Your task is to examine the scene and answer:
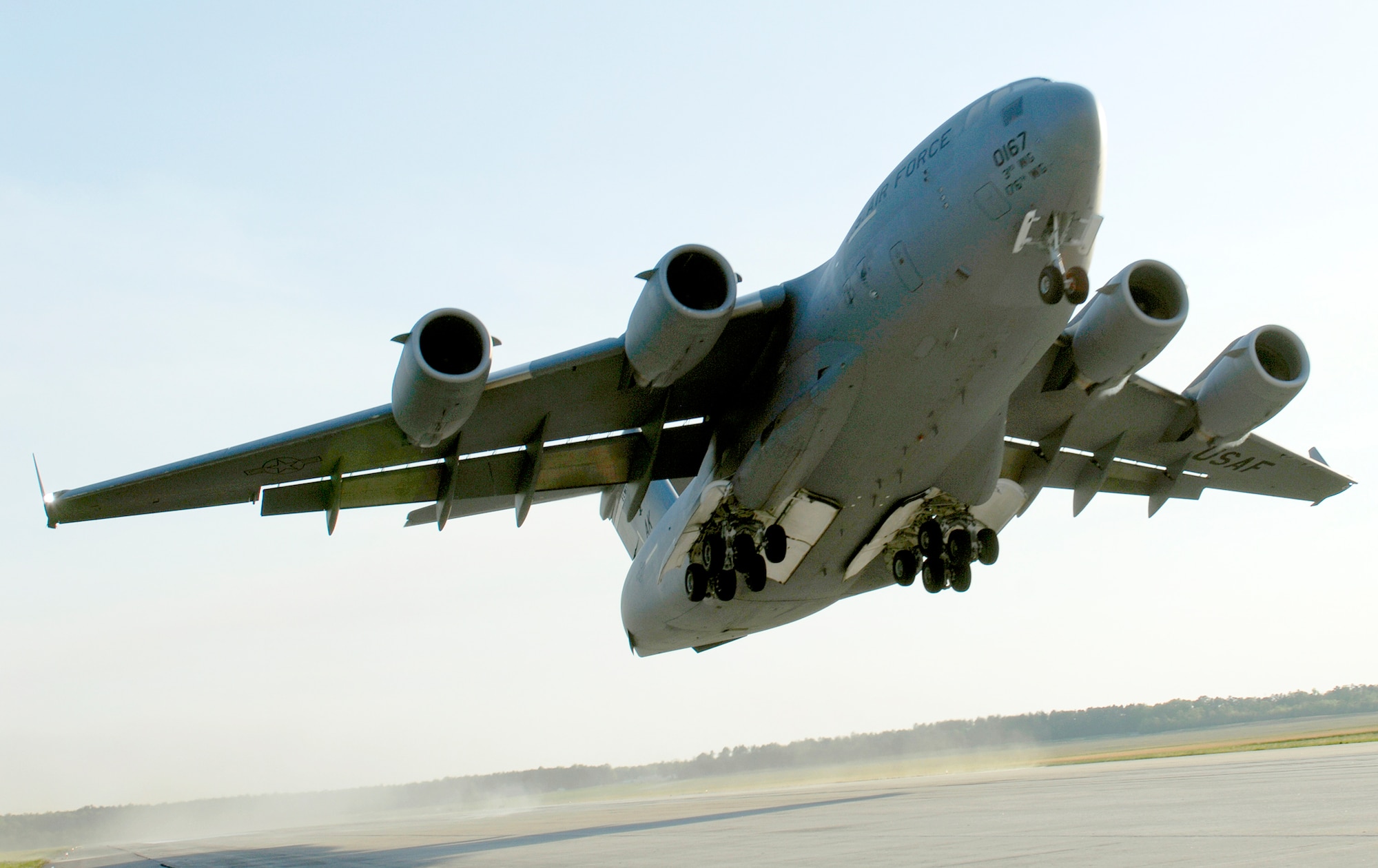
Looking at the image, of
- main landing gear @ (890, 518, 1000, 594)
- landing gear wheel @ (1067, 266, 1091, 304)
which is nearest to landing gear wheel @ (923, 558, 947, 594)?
main landing gear @ (890, 518, 1000, 594)

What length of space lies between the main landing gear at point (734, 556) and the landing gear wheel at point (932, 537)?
1.65 metres

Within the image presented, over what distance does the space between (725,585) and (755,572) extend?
1.66ft

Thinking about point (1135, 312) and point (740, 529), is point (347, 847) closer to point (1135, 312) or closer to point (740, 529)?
point (740, 529)

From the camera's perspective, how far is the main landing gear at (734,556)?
37.9ft

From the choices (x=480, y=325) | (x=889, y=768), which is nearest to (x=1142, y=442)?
(x=480, y=325)

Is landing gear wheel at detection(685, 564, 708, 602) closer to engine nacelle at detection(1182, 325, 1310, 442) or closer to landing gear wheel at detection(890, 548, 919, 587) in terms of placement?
landing gear wheel at detection(890, 548, 919, 587)

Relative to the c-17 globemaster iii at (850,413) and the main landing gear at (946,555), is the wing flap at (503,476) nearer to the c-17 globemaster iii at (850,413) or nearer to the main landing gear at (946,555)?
the c-17 globemaster iii at (850,413)

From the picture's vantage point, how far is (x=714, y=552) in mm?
11773

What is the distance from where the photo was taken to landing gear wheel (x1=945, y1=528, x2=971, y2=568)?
12039mm

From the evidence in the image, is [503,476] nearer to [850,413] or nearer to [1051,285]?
[850,413]

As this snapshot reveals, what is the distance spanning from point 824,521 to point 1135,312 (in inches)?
151

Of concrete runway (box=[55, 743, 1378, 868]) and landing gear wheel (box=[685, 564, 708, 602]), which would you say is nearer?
concrete runway (box=[55, 743, 1378, 868])

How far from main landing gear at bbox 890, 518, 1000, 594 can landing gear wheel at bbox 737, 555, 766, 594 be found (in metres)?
1.89

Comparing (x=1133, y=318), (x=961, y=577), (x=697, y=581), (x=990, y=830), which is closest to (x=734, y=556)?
(x=697, y=581)
